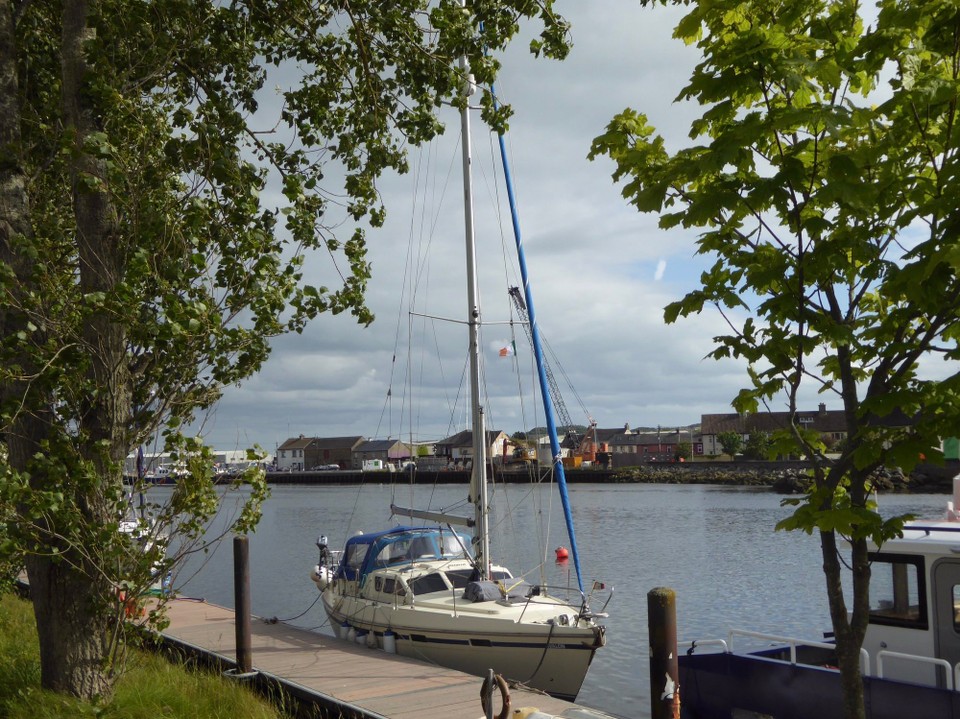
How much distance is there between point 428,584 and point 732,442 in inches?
5228

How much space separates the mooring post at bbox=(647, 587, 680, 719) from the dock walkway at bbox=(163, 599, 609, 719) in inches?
30.6

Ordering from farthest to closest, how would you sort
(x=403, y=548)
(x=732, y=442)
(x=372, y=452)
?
(x=372, y=452) < (x=732, y=442) < (x=403, y=548)

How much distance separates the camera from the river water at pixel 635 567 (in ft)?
77.7

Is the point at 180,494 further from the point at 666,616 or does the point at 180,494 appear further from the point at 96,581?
the point at 666,616

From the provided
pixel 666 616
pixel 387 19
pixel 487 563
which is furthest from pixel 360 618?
pixel 387 19

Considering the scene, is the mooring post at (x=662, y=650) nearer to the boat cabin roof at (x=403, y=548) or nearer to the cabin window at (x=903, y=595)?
the cabin window at (x=903, y=595)

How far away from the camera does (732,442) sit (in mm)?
145000

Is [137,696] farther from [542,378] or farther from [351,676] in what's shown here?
[542,378]

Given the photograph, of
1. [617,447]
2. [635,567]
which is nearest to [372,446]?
[617,447]

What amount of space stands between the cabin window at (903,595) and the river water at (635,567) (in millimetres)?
6537

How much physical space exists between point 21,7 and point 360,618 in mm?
12449

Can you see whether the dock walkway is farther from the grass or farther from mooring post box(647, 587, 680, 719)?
the grass

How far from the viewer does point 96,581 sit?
9.38 metres

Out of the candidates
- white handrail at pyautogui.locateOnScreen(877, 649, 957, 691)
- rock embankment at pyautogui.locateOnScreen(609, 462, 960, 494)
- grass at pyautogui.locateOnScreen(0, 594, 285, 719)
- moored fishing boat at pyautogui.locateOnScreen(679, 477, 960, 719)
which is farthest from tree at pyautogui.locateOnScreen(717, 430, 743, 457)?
grass at pyautogui.locateOnScreen(0, 594, 285, 719)
